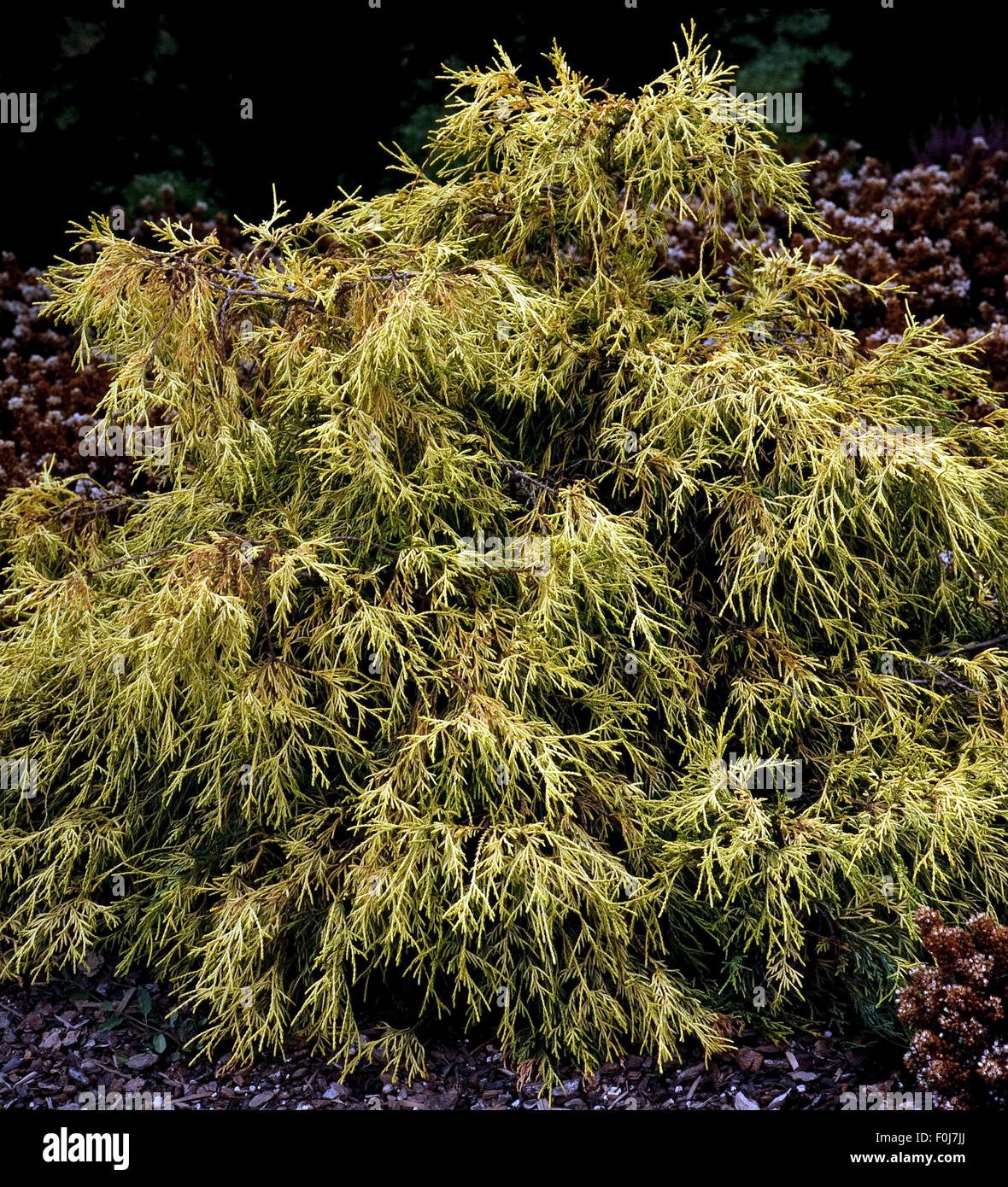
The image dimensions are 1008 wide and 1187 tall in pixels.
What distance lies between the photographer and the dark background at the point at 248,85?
780 cm

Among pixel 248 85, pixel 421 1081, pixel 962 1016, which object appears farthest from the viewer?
pixel 248 85

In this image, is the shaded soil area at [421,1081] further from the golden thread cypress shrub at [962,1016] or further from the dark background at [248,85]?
the dark background at [248,85]

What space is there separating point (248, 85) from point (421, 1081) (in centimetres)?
702

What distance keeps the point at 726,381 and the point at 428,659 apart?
48.1 inches

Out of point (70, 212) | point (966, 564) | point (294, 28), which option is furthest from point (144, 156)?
point (966, 564)

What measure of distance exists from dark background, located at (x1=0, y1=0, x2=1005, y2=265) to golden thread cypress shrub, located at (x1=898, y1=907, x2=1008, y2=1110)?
6602mm

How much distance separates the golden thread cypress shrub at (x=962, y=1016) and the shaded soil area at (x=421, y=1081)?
0.24m

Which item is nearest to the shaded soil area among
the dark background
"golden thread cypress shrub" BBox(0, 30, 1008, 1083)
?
"golden thread cypress shrub" BBox(0, 30, 1008, 1083)

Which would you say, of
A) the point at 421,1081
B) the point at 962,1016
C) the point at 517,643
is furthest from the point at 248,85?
the point at 962,1016

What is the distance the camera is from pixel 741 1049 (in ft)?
10.6

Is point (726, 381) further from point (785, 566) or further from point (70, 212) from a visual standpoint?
point (70, 212)

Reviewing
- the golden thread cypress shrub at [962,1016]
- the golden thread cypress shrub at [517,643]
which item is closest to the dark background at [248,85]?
the golden thread cypress shrub at [517,643]

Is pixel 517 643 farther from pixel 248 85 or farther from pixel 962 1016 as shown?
pixel 248 85

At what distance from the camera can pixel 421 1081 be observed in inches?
126
